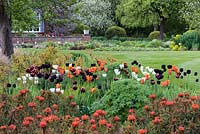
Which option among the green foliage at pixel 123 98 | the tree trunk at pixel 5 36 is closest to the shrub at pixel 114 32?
the tree trunk at pixel 5 36

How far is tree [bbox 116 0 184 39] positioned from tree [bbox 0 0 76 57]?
19.5m

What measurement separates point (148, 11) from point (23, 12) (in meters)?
21.1

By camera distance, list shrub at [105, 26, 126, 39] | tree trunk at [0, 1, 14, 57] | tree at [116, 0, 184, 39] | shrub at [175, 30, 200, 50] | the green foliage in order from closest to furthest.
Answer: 1. the green foliage
2. tree trunk at [0, 1, 14, 57]
3. shrub at [175, 30, 200, 50]
4. tree at [116, 0, 184, 39]
5. shrub at [105, 26, 126, 39]

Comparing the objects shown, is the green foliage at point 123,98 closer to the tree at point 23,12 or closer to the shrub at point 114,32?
the tree at point 23,12

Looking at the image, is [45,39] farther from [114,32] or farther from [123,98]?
[123,98]

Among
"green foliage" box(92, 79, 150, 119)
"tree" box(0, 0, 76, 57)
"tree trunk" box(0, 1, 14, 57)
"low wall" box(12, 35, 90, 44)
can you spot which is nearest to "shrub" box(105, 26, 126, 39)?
"low wall" box(12, 35, 90, 44)

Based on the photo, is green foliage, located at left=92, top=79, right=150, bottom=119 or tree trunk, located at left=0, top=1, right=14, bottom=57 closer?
green foliage, located at left=92, top=79, right=150, bottom=119

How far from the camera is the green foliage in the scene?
16.8ft

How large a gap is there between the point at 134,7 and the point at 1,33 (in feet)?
67.8

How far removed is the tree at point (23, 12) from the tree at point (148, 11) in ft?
63.9

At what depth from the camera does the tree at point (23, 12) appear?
11.1 meters

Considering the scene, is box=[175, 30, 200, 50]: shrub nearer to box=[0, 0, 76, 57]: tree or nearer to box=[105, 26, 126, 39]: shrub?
box=[105, 26, 126, 39]: shrub

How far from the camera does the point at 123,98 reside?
17.0 ft

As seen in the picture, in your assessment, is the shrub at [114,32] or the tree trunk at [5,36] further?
the shrub at [114,32]
